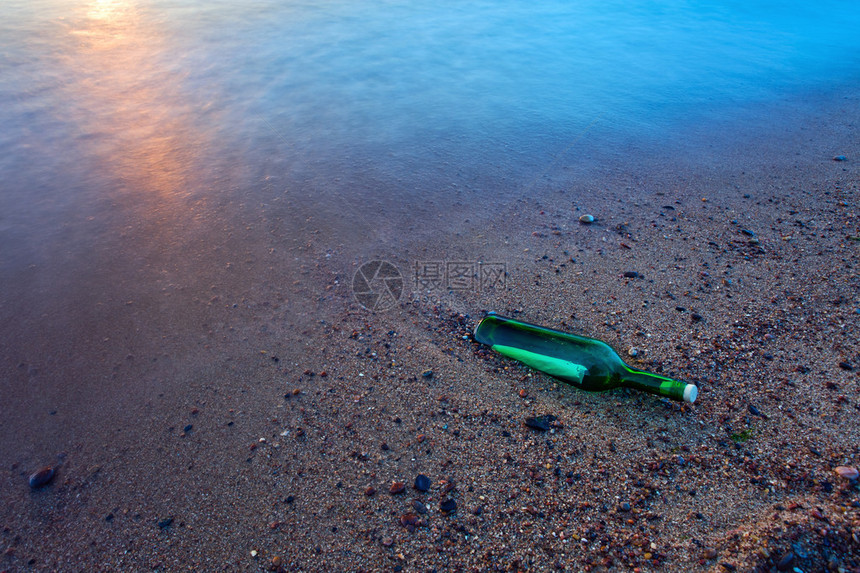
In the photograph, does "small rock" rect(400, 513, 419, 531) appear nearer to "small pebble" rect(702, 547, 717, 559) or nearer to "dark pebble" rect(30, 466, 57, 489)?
"small pebble" rect(702, 547, 717, 559)

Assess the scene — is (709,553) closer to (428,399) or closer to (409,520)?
(409,520)

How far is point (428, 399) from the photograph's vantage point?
166 cm

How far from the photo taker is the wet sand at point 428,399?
4.19 feet

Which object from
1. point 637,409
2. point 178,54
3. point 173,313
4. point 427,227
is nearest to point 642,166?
point 427,227

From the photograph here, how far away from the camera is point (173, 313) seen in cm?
201

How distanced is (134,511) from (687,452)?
1.60m

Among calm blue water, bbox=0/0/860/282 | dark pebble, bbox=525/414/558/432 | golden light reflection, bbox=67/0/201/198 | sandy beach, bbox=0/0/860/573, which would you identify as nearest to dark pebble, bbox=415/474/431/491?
sandy beach, bbox=0/0/860/573

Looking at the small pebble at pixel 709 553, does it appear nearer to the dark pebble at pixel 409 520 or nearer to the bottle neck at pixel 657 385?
the bottle neck at pixel 657 385

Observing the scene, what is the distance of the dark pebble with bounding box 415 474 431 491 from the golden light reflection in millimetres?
2267

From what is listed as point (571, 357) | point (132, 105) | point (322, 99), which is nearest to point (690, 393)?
point (571, 357)

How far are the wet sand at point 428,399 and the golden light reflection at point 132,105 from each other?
544mm

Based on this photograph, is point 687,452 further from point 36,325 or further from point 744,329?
point 36,325

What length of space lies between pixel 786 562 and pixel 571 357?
2.60 feet

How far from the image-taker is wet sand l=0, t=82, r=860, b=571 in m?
1.28
